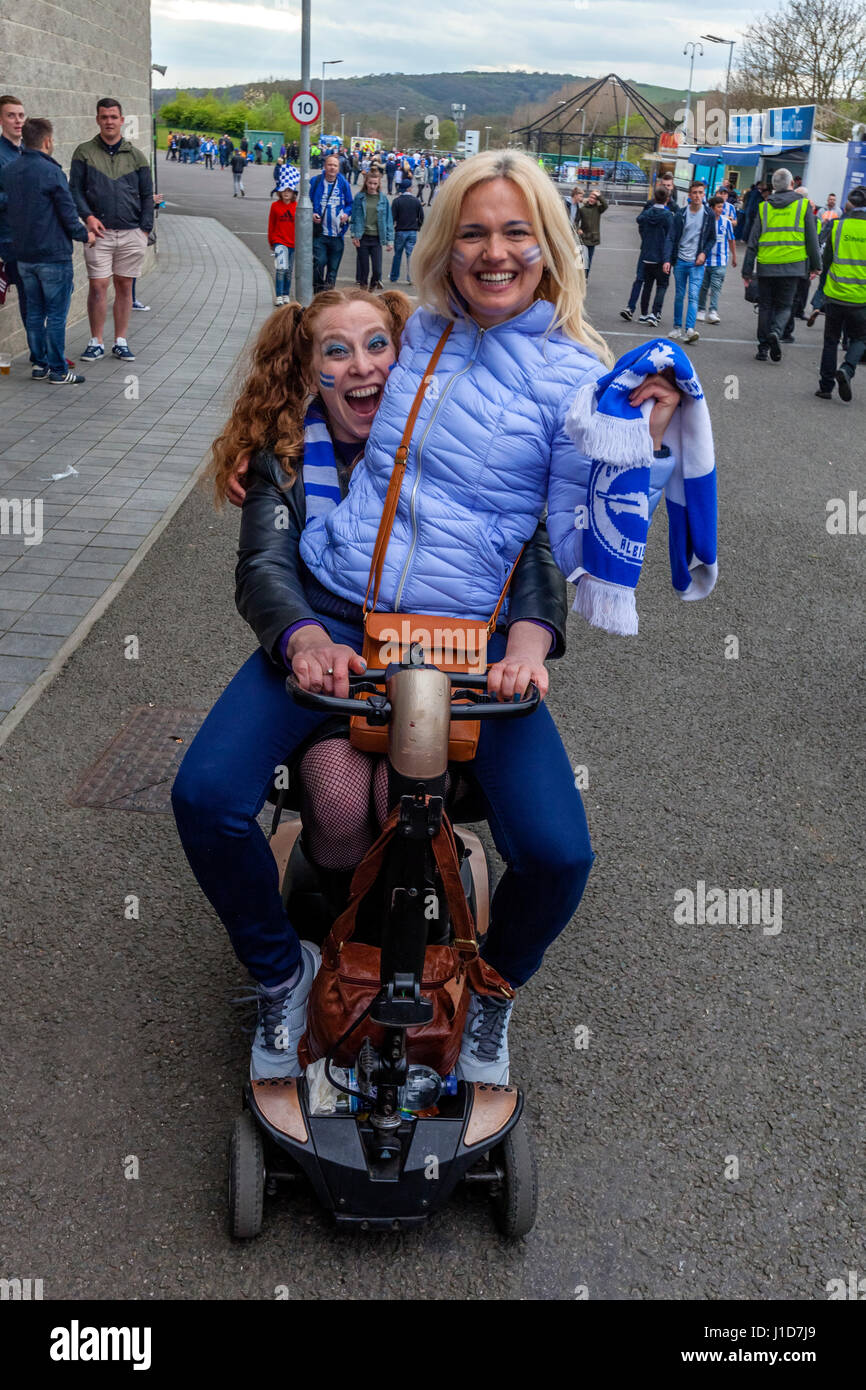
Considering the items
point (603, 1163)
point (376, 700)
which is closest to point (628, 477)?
point (376, 700)

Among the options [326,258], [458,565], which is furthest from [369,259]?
[458,565]

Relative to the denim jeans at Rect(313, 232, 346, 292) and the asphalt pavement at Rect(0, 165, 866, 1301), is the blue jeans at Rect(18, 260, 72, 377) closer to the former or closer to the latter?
the asphalt pavement at Rect(0, 165, 866, 1301)

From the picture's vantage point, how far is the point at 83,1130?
269 cm

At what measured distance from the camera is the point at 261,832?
8.18 feet

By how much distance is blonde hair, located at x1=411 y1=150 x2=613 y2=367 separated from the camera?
8.36 feet

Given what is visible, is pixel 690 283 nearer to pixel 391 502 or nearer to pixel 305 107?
pixel 305 107

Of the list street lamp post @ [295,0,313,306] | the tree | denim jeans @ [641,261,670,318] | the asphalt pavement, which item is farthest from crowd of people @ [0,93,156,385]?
the tree

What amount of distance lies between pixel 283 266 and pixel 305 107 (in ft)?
15.6

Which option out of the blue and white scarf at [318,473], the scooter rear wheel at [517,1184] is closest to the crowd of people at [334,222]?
the blue and white scarf at [318,473]

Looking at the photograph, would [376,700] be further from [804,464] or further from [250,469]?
[804,464]

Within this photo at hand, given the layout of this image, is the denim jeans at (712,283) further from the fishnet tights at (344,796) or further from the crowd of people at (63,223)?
the fishnet tights at (344,796)

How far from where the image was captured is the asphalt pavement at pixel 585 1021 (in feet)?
8.01

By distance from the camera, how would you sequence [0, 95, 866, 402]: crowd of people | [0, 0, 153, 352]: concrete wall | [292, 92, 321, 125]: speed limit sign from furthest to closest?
[292, 92, 321, 125]: speed limit sign, [0, 0, 153, 352]: concrete wall, [0, 95, 866, 402]: crowd of people

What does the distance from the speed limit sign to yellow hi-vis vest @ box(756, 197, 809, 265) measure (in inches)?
315
